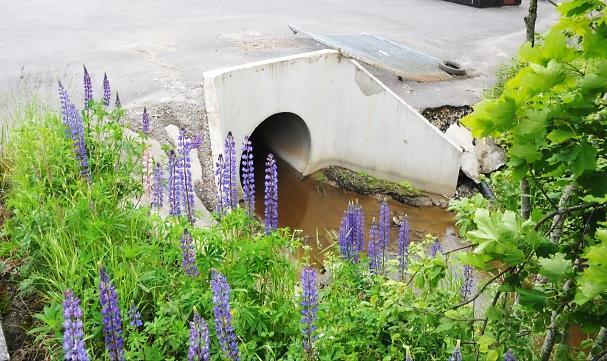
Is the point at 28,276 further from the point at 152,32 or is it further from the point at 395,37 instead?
the point at 395,37

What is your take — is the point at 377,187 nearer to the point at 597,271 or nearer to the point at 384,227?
the point at 384,227

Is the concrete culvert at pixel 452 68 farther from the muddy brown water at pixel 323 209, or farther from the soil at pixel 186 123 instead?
the soil at pixel 186 123

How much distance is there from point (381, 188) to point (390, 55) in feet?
11.5

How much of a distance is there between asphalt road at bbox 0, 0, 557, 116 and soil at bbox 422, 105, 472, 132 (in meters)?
0.20

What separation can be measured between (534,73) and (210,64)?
10.8 meters

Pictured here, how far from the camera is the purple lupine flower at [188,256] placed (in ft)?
12.1

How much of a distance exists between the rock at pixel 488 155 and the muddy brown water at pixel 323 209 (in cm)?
143

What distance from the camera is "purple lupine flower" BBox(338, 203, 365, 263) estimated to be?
4933mm

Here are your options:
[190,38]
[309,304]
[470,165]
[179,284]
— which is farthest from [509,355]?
[190,38]

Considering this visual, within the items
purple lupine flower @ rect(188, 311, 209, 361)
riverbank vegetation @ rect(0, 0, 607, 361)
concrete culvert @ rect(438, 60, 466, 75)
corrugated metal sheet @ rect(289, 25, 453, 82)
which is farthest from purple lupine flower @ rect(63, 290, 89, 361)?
concrete culvert @ rect(438, 60, 466, 75)

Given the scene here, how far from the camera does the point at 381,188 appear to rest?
1305 centimetres

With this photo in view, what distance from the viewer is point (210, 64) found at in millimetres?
11867

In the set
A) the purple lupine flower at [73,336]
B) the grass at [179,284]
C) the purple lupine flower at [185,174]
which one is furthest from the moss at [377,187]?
the purple lupine flower at [73,336]

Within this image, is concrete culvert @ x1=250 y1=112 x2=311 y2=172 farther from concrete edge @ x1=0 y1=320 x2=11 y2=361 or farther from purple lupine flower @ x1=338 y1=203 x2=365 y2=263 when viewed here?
concrete edge @ x1=0 y1=320 x2=11 y2=361
